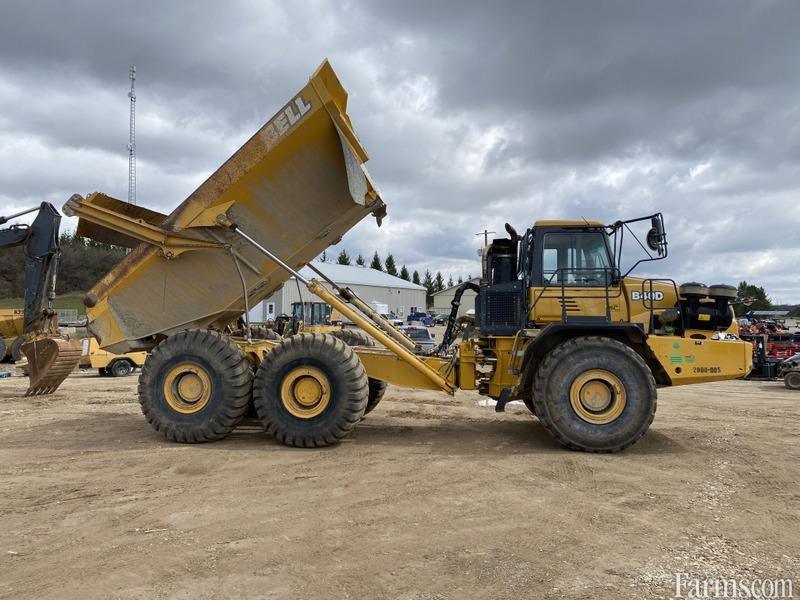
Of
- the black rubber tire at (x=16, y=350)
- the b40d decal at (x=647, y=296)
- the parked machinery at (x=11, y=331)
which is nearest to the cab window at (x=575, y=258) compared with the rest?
the b40d decal at (x=647, y=296)

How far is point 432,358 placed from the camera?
775 cm

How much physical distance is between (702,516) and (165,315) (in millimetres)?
6580

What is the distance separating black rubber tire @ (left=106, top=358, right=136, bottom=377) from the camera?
693 inches

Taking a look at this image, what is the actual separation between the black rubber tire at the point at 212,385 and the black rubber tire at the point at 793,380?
1434cm

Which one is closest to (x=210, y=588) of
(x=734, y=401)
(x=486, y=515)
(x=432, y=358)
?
(x=486, y=515)

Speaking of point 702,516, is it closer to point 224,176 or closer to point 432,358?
point 432,358

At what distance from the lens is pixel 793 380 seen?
15.0 m

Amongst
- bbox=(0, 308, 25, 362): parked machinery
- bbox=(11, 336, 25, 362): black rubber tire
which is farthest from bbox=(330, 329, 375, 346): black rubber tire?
bbox=(11, 336, 25, 362): black rubber tire

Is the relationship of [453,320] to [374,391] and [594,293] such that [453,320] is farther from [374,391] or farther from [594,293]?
[594,293]

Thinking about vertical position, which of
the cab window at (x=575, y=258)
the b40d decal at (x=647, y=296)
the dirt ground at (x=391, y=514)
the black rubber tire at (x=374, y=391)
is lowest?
the dirt ground at (x=391, y=514)

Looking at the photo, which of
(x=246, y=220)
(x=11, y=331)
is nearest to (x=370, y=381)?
(x=246, y=220)

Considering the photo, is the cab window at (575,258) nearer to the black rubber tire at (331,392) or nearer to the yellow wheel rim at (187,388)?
the black rubber tire at (331,392)

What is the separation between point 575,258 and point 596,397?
1.77m

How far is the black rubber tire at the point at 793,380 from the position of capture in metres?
14.9
